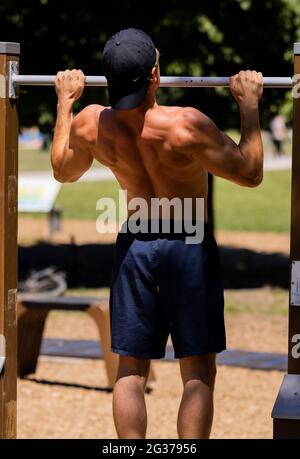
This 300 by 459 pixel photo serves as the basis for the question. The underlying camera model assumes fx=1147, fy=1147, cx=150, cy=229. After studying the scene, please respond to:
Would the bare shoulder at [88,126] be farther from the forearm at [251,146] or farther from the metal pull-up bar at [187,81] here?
the forearm at [251,146]

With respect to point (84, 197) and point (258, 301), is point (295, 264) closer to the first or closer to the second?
point (258, 301)

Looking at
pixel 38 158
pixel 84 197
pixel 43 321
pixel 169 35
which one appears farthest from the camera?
pixel 38 158

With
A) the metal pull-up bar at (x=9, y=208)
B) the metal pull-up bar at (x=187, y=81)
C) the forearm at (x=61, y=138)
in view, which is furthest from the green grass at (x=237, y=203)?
the forearm at (x=61, y=138)

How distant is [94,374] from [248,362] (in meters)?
1.26

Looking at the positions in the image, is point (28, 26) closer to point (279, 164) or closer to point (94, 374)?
point (94, 374)

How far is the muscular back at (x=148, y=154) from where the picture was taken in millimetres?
4449

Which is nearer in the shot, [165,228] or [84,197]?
[165,228]

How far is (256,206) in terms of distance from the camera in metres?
27.3

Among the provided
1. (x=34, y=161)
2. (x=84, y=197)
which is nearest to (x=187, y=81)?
(x=84, y=197)

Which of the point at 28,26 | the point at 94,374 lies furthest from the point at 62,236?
the point at 94,374

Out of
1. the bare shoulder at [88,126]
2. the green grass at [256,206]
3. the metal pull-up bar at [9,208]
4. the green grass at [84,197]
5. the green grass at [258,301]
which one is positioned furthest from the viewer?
the green grass at [84,197]

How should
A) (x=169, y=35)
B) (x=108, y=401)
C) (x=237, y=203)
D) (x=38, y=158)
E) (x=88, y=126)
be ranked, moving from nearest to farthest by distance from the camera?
(x=88, y=126) → (x=108, y=401) → (x=169, y=35) → (x=237, y=203) → (x=38, y=158)

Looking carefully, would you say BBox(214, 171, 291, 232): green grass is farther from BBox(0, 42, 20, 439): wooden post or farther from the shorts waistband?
the shorts waistband

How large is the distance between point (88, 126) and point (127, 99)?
282mm
